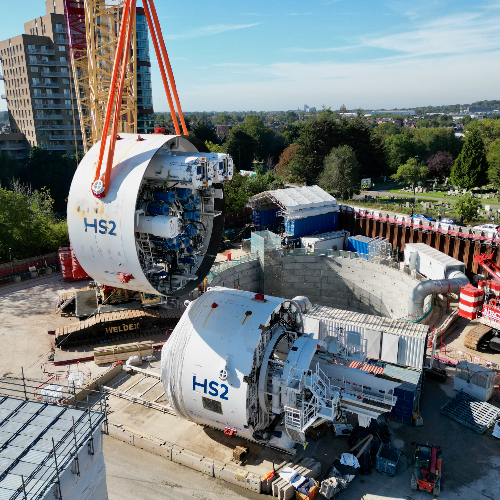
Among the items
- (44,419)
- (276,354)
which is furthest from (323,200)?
(44,419)

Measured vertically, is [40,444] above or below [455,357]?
above

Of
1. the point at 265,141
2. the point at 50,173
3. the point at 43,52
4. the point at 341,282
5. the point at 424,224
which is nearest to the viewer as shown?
the point at 341,282

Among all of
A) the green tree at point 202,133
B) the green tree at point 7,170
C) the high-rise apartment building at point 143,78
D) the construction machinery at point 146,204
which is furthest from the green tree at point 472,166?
the green tree at point 7,170

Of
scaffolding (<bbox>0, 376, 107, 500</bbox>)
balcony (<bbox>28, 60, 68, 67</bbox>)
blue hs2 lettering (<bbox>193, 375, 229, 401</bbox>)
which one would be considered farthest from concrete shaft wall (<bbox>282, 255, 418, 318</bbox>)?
balcony (<bbox>28, 60, 68, 67</bbox>)

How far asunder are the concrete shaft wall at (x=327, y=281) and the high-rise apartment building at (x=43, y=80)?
191 ft

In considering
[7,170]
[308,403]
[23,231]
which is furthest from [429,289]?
[7,170]

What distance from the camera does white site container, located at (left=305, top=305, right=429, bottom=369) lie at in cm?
2777

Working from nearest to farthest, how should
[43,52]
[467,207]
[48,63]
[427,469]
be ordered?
1. [427,469]
2. [467,207]
3. [43,52]
4. [48,63]

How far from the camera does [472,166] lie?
84812 millimetres

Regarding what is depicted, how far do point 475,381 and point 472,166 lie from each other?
224ft

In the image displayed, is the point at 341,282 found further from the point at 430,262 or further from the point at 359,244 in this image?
the point at 430,262

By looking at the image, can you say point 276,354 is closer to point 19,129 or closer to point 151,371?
point 151,371

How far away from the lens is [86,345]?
34312 mm

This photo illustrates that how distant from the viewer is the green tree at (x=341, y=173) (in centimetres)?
7419
